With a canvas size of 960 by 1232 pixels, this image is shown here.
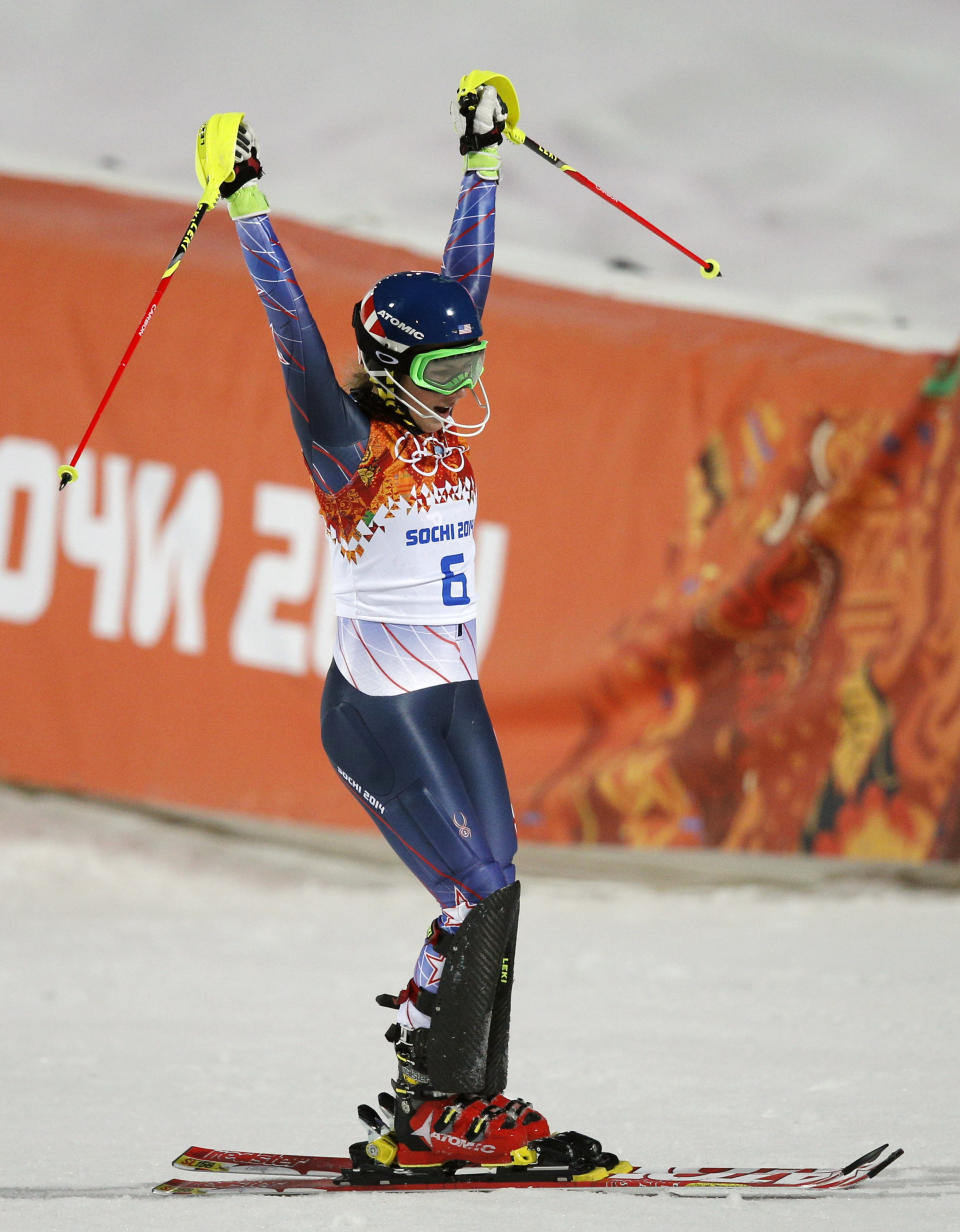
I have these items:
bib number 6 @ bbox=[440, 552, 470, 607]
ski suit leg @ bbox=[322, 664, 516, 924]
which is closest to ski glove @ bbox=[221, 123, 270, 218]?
bib number 6 @ bbox=[440, 552, 470, 607]

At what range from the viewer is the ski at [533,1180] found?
3.33m

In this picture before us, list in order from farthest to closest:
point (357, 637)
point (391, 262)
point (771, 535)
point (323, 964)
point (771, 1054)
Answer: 1. point (391, 262)
2. point (771, 535)
3. point (323, 964)
4. point (771, 1054)
5. point (357, 637)

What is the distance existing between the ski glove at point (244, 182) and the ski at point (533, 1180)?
6.33 feet

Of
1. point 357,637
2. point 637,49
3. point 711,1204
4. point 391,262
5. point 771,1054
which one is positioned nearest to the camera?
point 711,1204

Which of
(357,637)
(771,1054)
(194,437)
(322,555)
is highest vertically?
(194,437)

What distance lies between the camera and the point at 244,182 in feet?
11.3

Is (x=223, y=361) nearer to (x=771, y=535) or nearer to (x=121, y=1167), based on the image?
(x=771, y=535)

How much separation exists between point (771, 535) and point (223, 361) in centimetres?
238

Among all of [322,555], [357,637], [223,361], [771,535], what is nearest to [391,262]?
[223,361]

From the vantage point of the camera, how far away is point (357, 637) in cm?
350

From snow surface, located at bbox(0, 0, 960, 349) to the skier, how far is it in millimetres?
4550

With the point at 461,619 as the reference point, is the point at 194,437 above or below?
above

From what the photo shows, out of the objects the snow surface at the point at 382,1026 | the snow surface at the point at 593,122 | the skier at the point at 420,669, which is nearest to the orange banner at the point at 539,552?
the snow surface at the point at 382,1026

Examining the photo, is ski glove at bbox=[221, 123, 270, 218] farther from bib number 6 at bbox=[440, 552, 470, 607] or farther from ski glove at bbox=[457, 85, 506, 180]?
bib number 6 at bbox=[440, 552, 470, 607]
